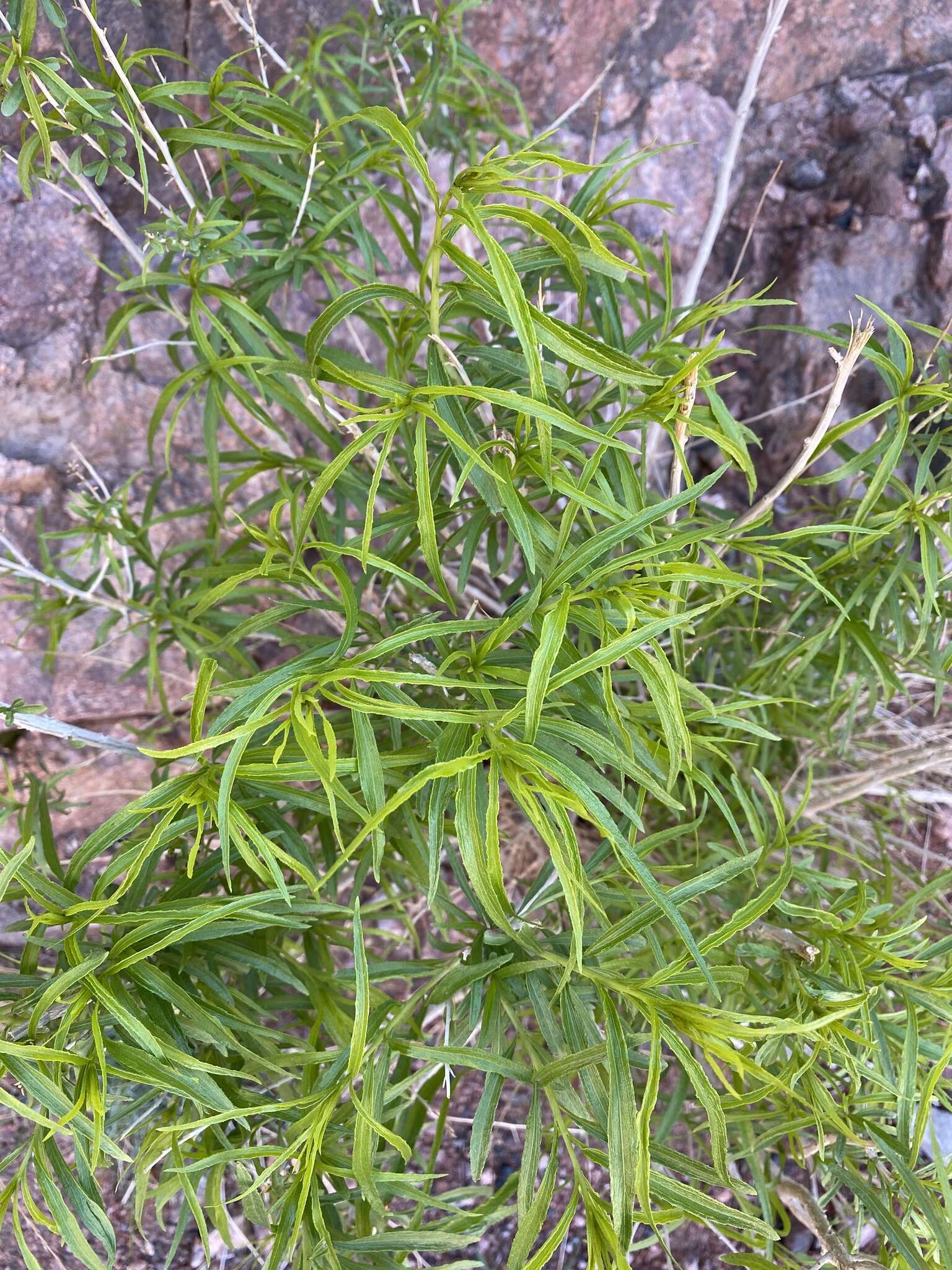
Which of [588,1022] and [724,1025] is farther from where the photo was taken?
[588,1022]

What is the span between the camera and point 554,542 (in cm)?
86

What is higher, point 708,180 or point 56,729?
point 708,180

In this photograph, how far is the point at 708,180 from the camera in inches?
76.8

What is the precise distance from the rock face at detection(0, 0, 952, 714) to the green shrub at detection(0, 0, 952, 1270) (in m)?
0.32

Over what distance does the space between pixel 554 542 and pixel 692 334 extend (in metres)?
1.20

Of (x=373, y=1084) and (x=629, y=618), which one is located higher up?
(x=629, y=618)

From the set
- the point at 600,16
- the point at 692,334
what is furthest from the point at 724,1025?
the point at 600,16

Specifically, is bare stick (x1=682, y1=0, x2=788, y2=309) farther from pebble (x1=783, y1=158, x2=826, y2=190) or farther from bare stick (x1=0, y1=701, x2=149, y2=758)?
bare stick (x1=0, y1=701, x2=149, y2=758)

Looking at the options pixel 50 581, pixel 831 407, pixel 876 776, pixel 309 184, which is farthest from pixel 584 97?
pixel 876 776

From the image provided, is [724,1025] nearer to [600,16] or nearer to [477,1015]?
[477,1015]

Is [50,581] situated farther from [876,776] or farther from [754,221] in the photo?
[876,776]

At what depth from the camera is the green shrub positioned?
782mm

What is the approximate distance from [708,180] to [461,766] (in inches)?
69.7

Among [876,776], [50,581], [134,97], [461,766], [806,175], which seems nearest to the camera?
[461,766]
